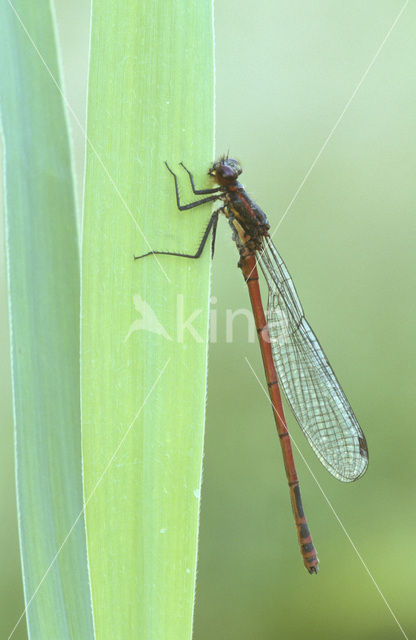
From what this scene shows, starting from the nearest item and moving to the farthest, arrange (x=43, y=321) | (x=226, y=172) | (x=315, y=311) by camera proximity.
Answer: (x=43, y=321)
(x=226, y=172)
(x=315, y=311)

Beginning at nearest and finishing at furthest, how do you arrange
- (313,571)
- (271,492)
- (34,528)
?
(34,528) < (313,571) < (271,492)

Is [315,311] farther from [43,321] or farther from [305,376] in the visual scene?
[43,321]

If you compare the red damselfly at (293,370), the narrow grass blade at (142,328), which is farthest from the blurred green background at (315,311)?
the narrow grass blade at (142,328)

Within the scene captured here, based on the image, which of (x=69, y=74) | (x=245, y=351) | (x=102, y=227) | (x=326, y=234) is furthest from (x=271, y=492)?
(x=69, y=74)

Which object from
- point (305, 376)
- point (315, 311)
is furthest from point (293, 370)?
point (315, 311)

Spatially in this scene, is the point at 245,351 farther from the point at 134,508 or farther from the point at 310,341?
the point at 134,508

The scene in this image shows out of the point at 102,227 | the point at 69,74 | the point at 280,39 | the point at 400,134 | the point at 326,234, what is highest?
the point at 280,39
